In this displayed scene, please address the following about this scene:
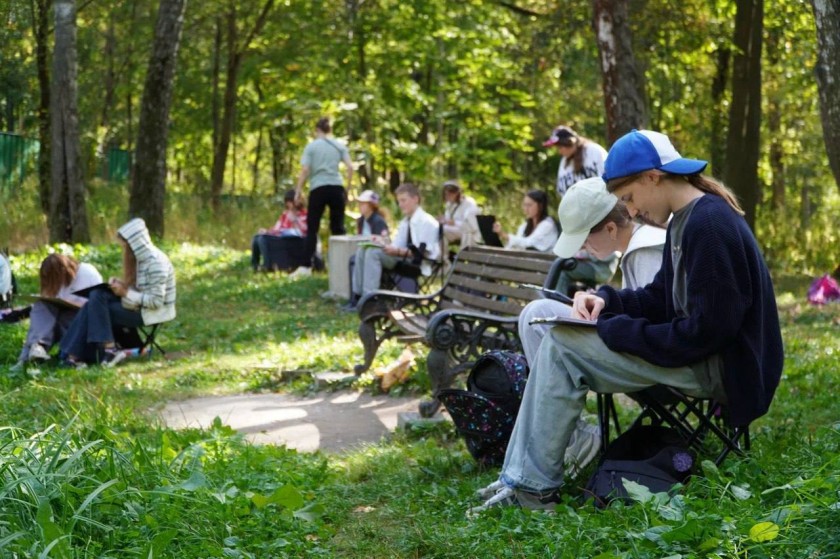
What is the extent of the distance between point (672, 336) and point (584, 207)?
125 cm

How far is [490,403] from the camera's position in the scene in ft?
17.4

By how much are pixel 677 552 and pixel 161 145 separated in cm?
1576

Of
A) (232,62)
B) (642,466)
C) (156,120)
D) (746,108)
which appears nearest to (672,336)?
(642,466)

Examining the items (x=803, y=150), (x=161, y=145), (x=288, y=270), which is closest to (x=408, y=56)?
(x=161, y=145)

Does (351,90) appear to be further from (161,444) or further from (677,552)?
(677,552)

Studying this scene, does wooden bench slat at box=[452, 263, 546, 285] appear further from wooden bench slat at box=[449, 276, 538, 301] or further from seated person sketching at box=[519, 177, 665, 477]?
seated person sketching at box=[519, 177, 665, 477]

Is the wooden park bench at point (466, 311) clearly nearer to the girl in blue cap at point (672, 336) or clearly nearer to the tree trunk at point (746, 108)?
the girl in blue cap at point (672, 336)

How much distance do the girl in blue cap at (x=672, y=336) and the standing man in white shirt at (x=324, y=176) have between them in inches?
408

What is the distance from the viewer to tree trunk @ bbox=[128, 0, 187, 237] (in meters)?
17.8

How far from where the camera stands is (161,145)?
18.1m

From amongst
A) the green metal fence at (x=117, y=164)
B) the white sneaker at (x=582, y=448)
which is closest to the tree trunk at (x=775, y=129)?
the white sneaker at (x=582, y=448)

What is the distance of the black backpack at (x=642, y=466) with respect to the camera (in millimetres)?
4395

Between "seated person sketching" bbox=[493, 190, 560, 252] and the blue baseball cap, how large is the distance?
18.3ft

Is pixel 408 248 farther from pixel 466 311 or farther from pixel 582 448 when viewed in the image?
pixel 582 448
